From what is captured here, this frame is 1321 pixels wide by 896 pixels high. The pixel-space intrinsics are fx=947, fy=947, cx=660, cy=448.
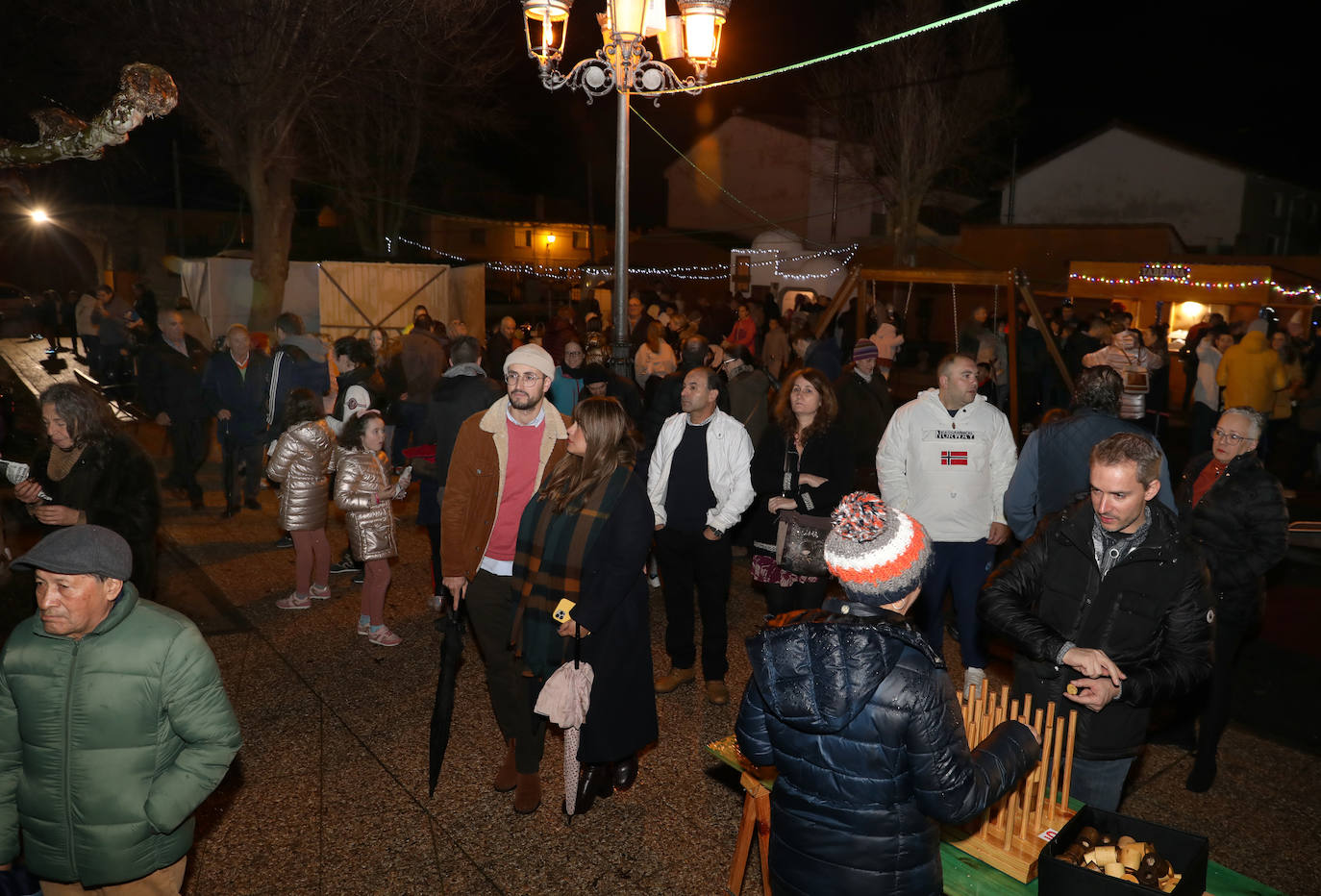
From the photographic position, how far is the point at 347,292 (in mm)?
21875

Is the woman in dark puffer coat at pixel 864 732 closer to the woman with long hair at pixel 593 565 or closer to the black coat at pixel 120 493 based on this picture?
the woman with long hair at pixel 593 565

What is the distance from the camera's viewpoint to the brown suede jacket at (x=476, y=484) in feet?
15.3

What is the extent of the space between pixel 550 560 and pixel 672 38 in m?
7.15

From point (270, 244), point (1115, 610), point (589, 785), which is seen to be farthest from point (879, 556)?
point (270, 244)

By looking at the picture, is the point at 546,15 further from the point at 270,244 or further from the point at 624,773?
the point at 270,244

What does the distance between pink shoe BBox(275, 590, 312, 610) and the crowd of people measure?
0.07 feet

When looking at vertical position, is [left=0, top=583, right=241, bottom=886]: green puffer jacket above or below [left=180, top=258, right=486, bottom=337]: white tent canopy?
below

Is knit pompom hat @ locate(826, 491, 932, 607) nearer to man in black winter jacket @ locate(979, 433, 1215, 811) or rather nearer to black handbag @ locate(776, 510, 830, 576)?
man in black winter jacket @ locate(979, 433, 1215, 811)

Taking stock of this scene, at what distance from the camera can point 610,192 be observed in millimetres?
46594

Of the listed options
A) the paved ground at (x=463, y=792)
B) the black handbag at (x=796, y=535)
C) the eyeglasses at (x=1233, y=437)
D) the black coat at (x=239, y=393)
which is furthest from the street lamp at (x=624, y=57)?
the eyeglasses at (x=1233, y=437)

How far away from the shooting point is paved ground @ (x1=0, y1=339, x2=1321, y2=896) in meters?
4.21

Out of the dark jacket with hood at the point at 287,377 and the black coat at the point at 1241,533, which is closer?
the black coat at the point at 1241,533

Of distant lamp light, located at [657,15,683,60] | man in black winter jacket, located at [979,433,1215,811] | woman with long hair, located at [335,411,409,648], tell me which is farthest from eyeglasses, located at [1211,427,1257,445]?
distant lamp light, located at [657,15,683,60]

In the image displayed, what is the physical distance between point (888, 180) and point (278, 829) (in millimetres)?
31057
